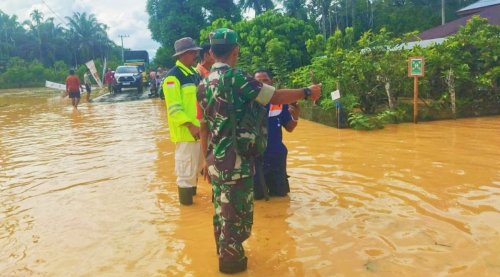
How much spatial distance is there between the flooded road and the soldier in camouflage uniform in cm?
32

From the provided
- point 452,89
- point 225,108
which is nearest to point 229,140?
point 225,108

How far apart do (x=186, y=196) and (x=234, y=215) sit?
1.95 m

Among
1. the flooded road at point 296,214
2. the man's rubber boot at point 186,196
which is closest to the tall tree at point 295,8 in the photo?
the flooded road at point 296,214

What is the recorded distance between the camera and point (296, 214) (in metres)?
4.64

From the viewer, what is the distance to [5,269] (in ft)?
11.9

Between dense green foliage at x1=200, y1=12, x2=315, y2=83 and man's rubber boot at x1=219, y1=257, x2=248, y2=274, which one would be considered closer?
man's rubber boot at x1=219, y1=257, x2=248, y2=274

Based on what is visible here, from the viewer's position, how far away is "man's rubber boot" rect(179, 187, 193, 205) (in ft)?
16.6

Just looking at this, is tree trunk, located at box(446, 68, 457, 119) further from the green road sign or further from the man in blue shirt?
the man in blue shirt

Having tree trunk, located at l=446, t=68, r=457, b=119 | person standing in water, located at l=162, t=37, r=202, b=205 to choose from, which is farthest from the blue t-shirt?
tree trunk, located at l=446, t=68, r=457, b=119

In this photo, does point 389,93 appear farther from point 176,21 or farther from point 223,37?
point 176,21

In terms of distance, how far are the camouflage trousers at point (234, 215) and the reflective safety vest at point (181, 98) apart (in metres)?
1.41

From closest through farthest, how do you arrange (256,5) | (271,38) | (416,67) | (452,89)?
(416,67) < (452,89) < (271,38) < (256,5)

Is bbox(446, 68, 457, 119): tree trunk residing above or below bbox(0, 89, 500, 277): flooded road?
above

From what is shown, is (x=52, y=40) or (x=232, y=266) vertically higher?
(x=52, y=40)
